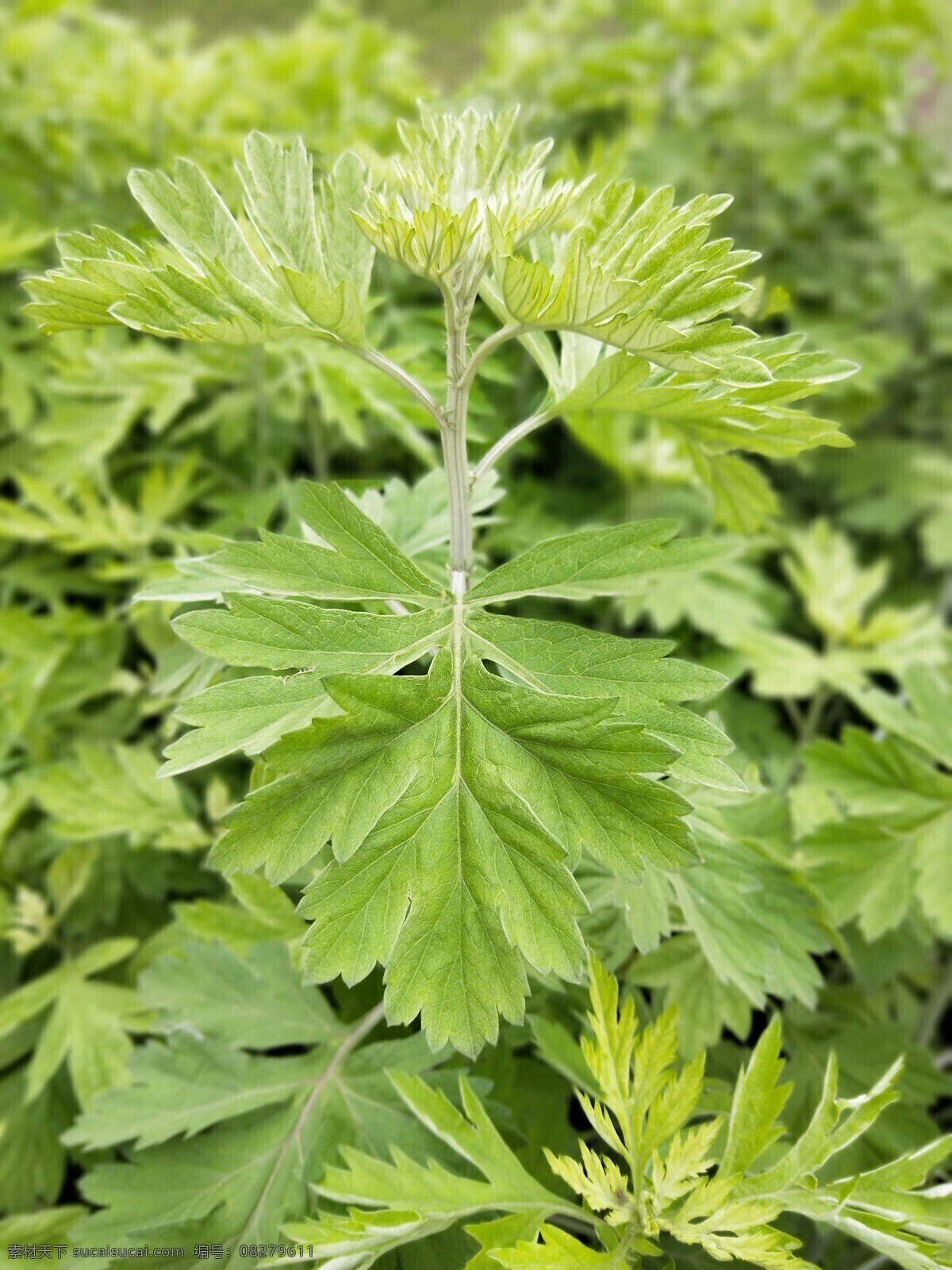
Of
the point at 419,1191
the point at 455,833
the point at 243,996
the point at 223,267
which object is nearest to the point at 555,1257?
the point at 419,1191

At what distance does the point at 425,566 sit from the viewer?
0.81 metres

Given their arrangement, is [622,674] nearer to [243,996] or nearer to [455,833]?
[455,833]

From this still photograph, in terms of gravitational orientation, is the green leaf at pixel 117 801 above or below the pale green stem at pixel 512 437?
below

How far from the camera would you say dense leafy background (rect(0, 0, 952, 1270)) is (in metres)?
0.76

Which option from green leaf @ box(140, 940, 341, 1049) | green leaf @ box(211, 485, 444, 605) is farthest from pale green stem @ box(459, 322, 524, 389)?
green leaf @ box(140, 940, 341, 1049)

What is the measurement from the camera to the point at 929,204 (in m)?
1.74

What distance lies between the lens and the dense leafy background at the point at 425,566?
2.51 feet

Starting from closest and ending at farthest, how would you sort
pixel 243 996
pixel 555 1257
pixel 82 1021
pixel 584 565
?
pixel 555 1257
pixel 584 565
pixel 243 996
pixel 82 1021

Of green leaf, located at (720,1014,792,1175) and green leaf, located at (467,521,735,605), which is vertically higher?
green leaf, located at (467,521,735,605)

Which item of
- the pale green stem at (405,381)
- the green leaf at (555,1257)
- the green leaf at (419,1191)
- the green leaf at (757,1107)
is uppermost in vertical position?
the pale green stem at (405,381)

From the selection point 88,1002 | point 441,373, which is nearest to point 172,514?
point 441,373

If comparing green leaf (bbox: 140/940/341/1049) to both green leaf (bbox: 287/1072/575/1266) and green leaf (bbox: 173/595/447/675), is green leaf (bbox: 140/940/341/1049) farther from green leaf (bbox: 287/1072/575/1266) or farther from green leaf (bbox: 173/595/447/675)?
green leaf (bbox: 173/595/447/675)

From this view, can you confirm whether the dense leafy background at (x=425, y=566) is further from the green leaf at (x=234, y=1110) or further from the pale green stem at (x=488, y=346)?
the pale green stem at (x=488, y=346)

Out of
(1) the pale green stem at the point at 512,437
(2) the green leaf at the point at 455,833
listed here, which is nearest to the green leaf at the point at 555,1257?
(2) the green leaf at the point at 455,833
